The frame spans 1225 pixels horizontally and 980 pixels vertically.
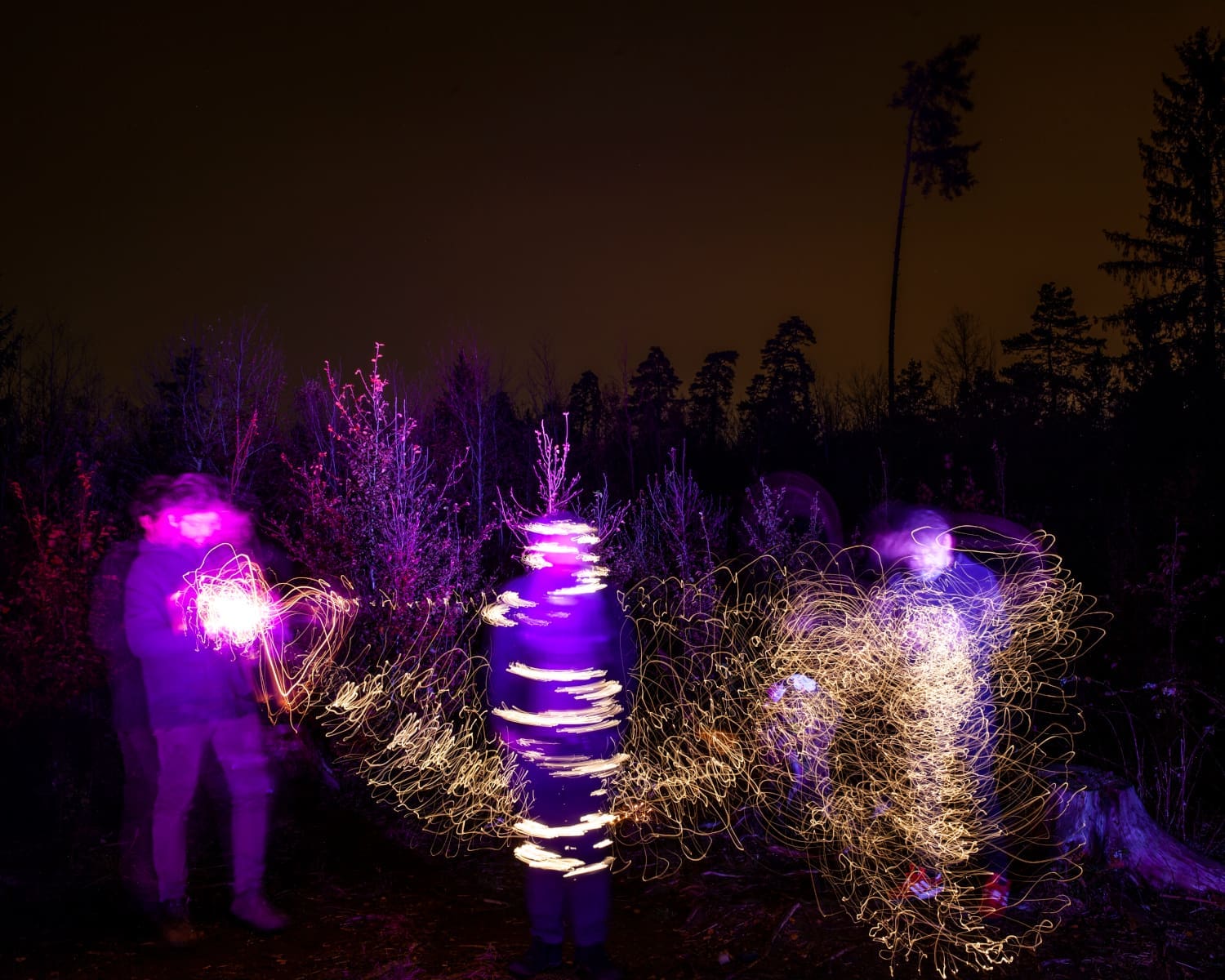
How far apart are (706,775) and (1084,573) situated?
9807mm

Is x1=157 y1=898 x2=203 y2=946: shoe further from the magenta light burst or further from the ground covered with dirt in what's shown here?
the magenta light burst

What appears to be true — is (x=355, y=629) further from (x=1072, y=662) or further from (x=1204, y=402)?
(x=1204, y=402)

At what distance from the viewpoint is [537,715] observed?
362cm

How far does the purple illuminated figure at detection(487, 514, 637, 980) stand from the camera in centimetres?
361

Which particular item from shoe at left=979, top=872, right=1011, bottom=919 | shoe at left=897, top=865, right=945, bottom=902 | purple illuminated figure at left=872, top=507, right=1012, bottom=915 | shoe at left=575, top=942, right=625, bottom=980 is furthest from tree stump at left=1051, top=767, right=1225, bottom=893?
shoe at left=575, top=942, right=625, bottom=980

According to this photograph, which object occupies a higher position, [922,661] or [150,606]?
[150,606]

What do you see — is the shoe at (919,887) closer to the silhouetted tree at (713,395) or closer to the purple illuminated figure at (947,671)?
the purple illuminated figure at (947,671)

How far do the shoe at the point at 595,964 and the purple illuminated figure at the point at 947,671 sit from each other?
164 centimetres

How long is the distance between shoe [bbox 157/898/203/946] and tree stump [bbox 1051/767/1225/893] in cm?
452

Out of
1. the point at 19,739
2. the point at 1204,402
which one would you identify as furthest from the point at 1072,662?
the point at 1204,402

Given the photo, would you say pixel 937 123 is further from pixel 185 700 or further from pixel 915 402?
pixel 185 700

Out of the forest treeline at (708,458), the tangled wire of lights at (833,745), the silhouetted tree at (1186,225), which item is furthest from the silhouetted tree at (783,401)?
the tangled wire of lights at (833,745)

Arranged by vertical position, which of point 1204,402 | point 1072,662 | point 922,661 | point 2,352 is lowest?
point 1072,662

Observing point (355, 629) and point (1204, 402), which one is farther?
point (1204, 402)
